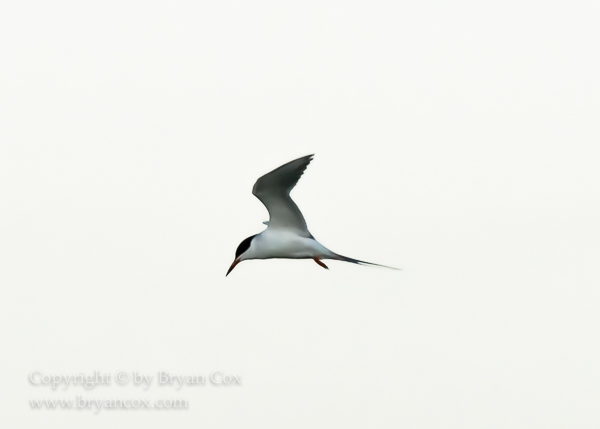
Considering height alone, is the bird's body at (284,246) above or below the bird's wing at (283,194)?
below

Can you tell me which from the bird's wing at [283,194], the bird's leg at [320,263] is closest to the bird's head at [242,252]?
the bird's wing at [283,194]

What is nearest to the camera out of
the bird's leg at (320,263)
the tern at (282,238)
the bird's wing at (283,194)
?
the bird's wing at (283,194)

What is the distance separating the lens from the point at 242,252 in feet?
52.5

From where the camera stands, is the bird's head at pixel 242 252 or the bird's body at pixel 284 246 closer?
the bird's body at pixel 284 246

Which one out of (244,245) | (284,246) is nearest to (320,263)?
(284,246)

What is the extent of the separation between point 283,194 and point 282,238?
929 millimetres

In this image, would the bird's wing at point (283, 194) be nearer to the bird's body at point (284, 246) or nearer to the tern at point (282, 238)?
the tern at point (282, 238)

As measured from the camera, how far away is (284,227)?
1579cm

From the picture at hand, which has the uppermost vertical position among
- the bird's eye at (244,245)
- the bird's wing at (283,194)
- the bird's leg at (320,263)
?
the bird's wing at (283,194)

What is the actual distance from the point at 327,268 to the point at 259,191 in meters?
1.70

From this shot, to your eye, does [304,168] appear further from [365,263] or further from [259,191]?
[365,263]

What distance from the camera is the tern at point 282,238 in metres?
15.2

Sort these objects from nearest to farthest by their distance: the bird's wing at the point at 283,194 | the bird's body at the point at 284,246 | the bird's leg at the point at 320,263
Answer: the bird's wing at the point at 283,194
the bird's body at the point at 284,246
the bird's leg at the point at 320,263

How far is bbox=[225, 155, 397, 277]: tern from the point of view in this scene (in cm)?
1524
